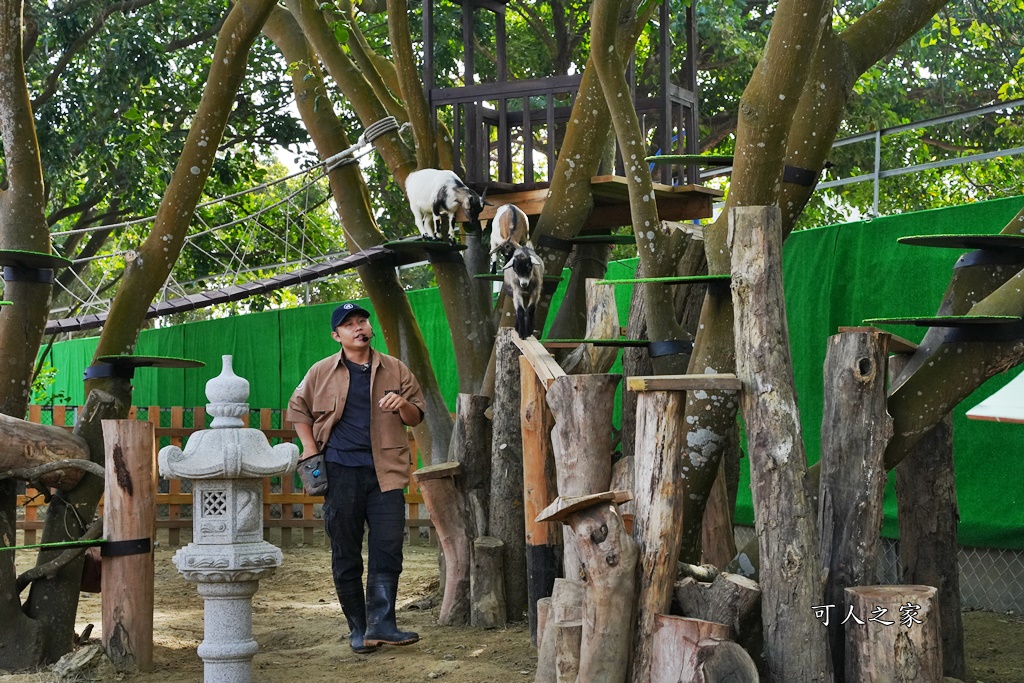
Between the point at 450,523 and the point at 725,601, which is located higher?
the point at 450,523

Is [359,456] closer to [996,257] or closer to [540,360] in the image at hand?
[540,360]

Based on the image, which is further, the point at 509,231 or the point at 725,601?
the point at 509,231

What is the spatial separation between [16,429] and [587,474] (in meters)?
2.89

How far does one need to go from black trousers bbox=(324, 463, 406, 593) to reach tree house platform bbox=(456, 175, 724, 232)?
177 cm

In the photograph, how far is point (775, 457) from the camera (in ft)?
13.6

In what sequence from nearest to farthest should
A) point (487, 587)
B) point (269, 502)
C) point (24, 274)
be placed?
1. point (24, 274)
2. point (487, 587)
3. point (269, 502)

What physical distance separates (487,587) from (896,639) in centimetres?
281

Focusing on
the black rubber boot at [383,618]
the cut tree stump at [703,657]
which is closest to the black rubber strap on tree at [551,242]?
the black rubber boot at [383,618]

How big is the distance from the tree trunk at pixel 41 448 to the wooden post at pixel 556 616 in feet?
8.88

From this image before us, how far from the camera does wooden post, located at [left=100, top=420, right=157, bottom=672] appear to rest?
5461mm

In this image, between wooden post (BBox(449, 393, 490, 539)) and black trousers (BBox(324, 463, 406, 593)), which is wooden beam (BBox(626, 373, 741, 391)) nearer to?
black trousers (BBox(324, 463, 406, 593))


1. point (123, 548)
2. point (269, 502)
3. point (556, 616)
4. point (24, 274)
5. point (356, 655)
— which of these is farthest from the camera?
point (269, 502)

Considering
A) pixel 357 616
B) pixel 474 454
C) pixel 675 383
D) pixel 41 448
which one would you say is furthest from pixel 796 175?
pixel 41 448

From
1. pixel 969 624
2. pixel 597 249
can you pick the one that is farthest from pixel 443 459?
pixel 969 624
